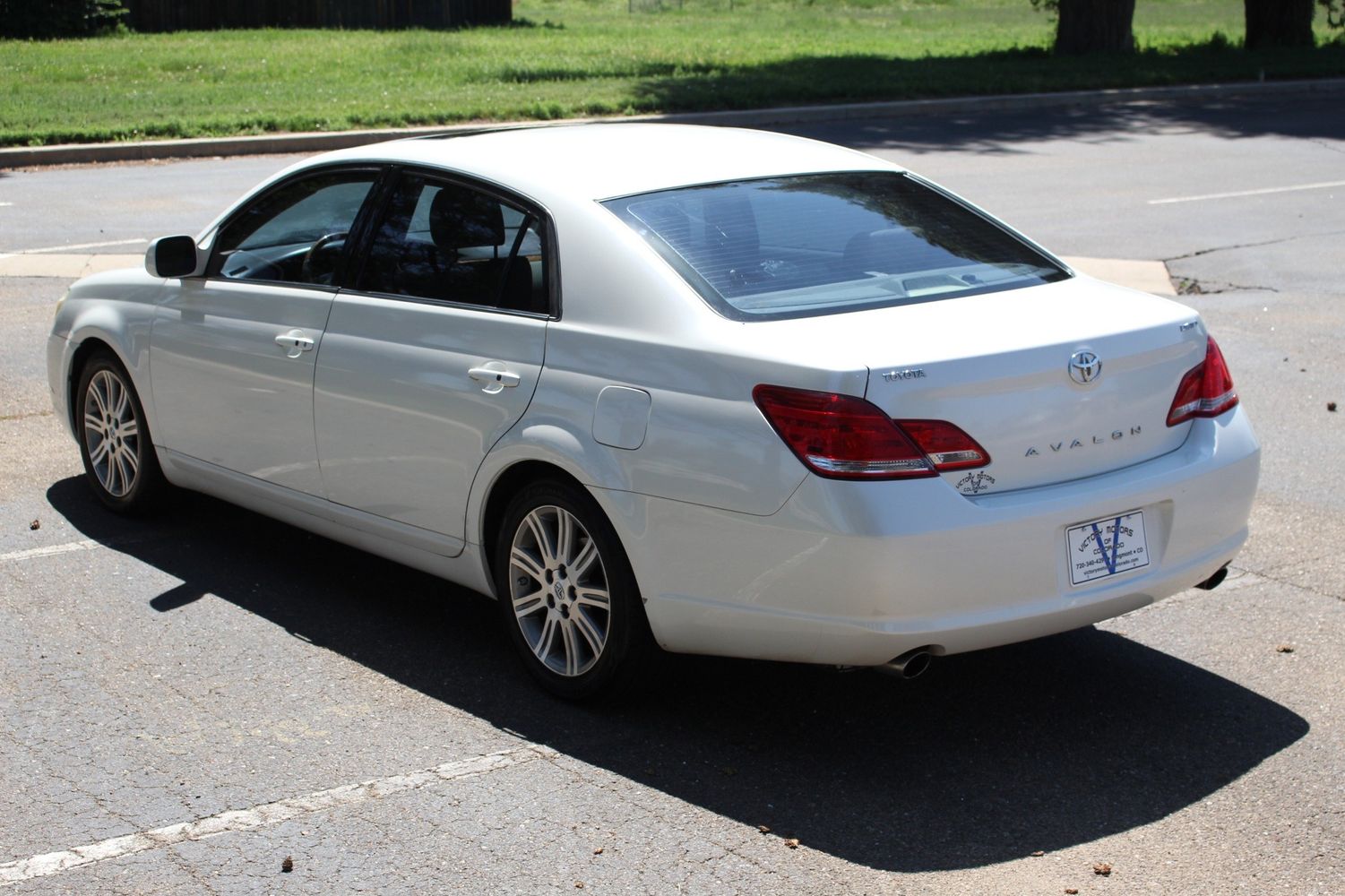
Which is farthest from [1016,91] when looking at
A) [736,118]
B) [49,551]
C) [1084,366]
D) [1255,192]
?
[1084,366]

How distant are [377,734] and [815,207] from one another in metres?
2.14

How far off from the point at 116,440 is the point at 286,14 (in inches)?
1081

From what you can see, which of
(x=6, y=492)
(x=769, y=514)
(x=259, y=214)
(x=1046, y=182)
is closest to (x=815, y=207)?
(x=769, y=514)

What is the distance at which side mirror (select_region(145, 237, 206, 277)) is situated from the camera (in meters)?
6.21

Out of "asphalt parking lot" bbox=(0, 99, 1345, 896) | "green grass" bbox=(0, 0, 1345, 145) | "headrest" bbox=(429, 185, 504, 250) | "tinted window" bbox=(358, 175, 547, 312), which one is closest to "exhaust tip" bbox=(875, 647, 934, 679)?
"asphalt parking lot" bbox=(0, 99, 1345, 896)

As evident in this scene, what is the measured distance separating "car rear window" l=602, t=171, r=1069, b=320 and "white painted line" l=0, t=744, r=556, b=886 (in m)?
1.44

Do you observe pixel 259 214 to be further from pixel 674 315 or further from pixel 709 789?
pixel 709 789

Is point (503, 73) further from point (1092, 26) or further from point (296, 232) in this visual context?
point (296, 232)

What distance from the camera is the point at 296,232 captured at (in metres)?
6.13

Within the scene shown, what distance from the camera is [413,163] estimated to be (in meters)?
5.56

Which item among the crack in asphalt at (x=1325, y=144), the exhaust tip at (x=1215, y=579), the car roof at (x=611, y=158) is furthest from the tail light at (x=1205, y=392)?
the crack in asphalt at (x=1325, y=144)

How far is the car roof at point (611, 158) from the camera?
5.14 m

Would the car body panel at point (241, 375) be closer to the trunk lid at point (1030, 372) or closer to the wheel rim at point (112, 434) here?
the wheel rim at point (112, 434)

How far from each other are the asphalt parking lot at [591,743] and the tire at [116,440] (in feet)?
0.47
